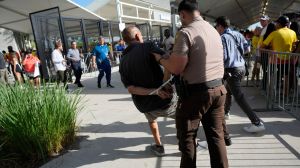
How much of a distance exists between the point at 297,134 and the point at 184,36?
9.00ft

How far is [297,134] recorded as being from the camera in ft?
15.0

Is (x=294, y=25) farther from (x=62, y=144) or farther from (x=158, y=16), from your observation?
(x=158, y=16)

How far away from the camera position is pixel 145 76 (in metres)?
3.82

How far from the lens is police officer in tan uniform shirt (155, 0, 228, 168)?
287 cm

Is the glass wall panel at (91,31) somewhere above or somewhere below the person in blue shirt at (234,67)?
above

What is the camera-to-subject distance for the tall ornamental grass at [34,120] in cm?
432

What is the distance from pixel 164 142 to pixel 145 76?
1325 mm

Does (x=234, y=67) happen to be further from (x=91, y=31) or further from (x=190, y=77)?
(x=91, y=31)

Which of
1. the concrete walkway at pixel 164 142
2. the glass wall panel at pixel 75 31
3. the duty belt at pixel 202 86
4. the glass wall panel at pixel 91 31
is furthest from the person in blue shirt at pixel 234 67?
the glass wall panel at pixel 91 31

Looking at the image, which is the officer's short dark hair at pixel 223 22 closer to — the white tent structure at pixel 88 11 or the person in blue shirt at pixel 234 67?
the person in blue shirt at pixel 234 67

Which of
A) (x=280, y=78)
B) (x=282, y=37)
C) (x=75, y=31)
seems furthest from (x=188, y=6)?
(x=75, y=31)

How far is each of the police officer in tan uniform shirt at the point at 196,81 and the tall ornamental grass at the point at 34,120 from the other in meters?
2.12

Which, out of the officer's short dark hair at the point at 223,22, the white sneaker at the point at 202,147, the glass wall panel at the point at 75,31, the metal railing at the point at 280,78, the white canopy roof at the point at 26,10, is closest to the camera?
the white sneaker at the point at 202,147

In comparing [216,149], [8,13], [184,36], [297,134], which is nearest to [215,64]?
[184,36]
